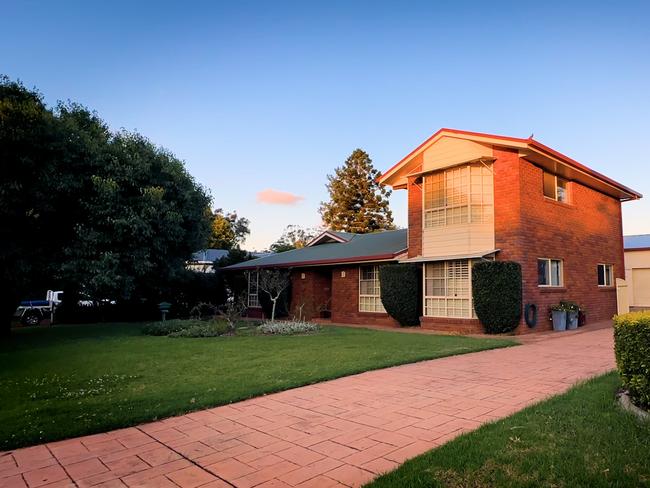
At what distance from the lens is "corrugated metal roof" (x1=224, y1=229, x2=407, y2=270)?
1902cm

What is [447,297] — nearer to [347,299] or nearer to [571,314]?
[571,314]

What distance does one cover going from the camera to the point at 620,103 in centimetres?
1262

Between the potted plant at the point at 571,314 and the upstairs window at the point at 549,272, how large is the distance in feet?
A: 2.83

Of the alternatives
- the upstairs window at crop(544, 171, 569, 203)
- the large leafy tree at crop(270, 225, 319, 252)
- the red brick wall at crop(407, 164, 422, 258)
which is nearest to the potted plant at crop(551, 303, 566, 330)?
the upstairs window at crop(544, 171, 569, 203)

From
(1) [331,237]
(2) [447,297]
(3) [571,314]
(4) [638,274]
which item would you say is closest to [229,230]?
(1) [331,237]

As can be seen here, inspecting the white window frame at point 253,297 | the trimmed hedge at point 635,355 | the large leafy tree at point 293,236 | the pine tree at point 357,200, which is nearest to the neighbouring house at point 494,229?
the white window frame at point 253,297

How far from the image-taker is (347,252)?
833 inches

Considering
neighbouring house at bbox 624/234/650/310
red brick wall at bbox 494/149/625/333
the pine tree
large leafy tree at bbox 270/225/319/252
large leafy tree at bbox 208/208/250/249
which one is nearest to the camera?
red brick wall at bbox 494/149/625/333

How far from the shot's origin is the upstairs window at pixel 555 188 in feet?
52.9

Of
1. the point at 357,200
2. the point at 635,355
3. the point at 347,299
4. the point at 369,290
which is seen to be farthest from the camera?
the point at 357,200

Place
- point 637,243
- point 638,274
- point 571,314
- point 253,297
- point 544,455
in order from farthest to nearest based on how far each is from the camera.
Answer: point 637,243, point 638,274, point 253,297, point 571,314, point 544,455

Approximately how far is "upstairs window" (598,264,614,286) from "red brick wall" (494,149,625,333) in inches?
10.4

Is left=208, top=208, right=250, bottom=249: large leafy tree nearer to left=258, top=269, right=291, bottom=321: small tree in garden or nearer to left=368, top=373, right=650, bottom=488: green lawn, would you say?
left=258, top=269, right=291, bottom=321: small tree in garden

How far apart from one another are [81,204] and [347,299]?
443 inches
